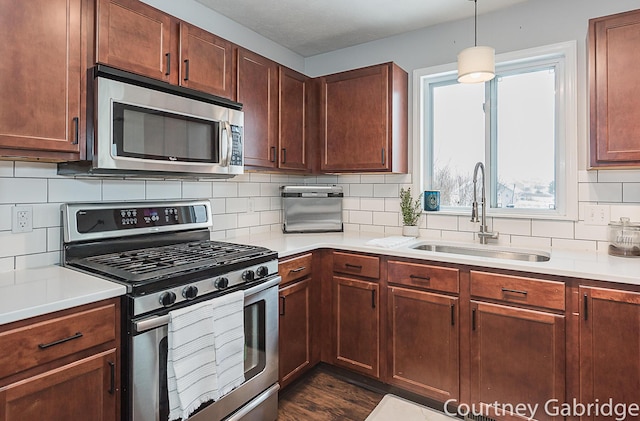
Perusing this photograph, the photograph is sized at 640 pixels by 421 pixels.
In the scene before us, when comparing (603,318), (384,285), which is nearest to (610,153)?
(603,318)

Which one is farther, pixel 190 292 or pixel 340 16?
pixel 340 16

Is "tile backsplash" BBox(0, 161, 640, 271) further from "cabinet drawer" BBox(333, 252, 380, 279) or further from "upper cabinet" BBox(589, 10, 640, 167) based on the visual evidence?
"cabinet drawer" BBox(333, 252, 380, 279)

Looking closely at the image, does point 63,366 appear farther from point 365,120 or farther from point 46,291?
point 365,120

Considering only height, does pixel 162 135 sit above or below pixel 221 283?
above

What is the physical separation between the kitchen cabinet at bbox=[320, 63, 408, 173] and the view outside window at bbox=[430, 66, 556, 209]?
0.32 metres

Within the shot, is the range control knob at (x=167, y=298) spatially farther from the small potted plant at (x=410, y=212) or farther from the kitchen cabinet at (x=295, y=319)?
the small potted plant at (x=410, y=212)

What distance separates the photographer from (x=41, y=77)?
1.50 m

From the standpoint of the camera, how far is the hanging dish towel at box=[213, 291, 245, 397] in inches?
66.2

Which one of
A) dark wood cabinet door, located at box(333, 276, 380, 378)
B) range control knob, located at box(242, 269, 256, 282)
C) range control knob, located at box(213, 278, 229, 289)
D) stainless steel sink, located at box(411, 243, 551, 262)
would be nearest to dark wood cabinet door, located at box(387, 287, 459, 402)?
dark wood cabinet door, located at box(333, 276, 380, 378)

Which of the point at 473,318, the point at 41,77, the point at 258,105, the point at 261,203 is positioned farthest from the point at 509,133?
the point at 41,77

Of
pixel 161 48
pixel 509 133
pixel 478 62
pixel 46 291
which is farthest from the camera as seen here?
pixel 509 133

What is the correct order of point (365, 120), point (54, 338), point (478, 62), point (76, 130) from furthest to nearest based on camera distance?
1. point (365, 120)
2. point (478, 62)
3. point (76, 130)
4. point (54, 338)

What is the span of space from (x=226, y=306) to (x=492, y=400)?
4.90 ft

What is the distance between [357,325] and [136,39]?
2.07 m
